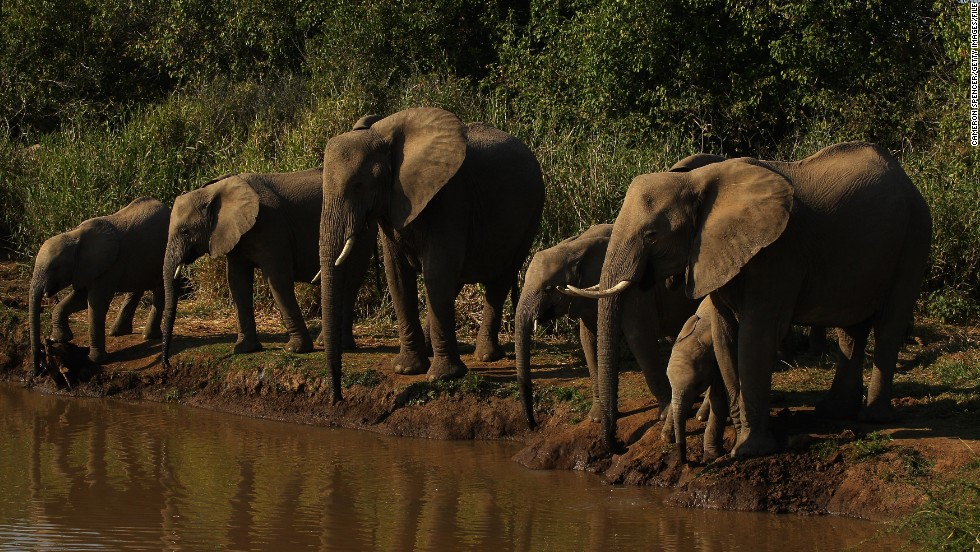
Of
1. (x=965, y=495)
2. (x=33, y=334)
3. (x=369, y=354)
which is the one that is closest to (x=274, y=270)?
(x=369, y=354)

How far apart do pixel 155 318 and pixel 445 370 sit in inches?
156

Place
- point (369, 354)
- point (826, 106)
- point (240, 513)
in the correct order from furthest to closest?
point (826, 106) → point (369, 354) → point (240, 513)

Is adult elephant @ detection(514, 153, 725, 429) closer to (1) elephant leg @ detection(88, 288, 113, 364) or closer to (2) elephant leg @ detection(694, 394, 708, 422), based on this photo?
(2) elephant leg @ detection(694, 394, 708, 422)

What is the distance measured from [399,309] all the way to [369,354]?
3.25ft

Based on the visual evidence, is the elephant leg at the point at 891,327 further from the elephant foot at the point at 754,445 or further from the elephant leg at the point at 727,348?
the elephant leg at the point at 727,348

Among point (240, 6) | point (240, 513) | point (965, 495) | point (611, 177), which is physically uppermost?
point (240, 6)

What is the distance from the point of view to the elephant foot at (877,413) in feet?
28.6

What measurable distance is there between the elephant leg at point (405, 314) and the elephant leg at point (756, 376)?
3456 millimetres

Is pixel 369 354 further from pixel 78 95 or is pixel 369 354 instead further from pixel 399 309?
pixel 78 95

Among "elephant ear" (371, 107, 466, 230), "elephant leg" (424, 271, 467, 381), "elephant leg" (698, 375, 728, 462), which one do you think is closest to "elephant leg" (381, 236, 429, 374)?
"elephant leg" (424, 271, 467, 381)

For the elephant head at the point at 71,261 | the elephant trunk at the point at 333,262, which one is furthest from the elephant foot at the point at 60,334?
the elephant trunk at the point at 333,262

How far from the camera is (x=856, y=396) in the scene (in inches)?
347

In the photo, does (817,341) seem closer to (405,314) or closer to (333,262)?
(405,314)

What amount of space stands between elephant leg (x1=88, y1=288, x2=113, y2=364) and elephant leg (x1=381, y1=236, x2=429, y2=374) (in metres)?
3.21
